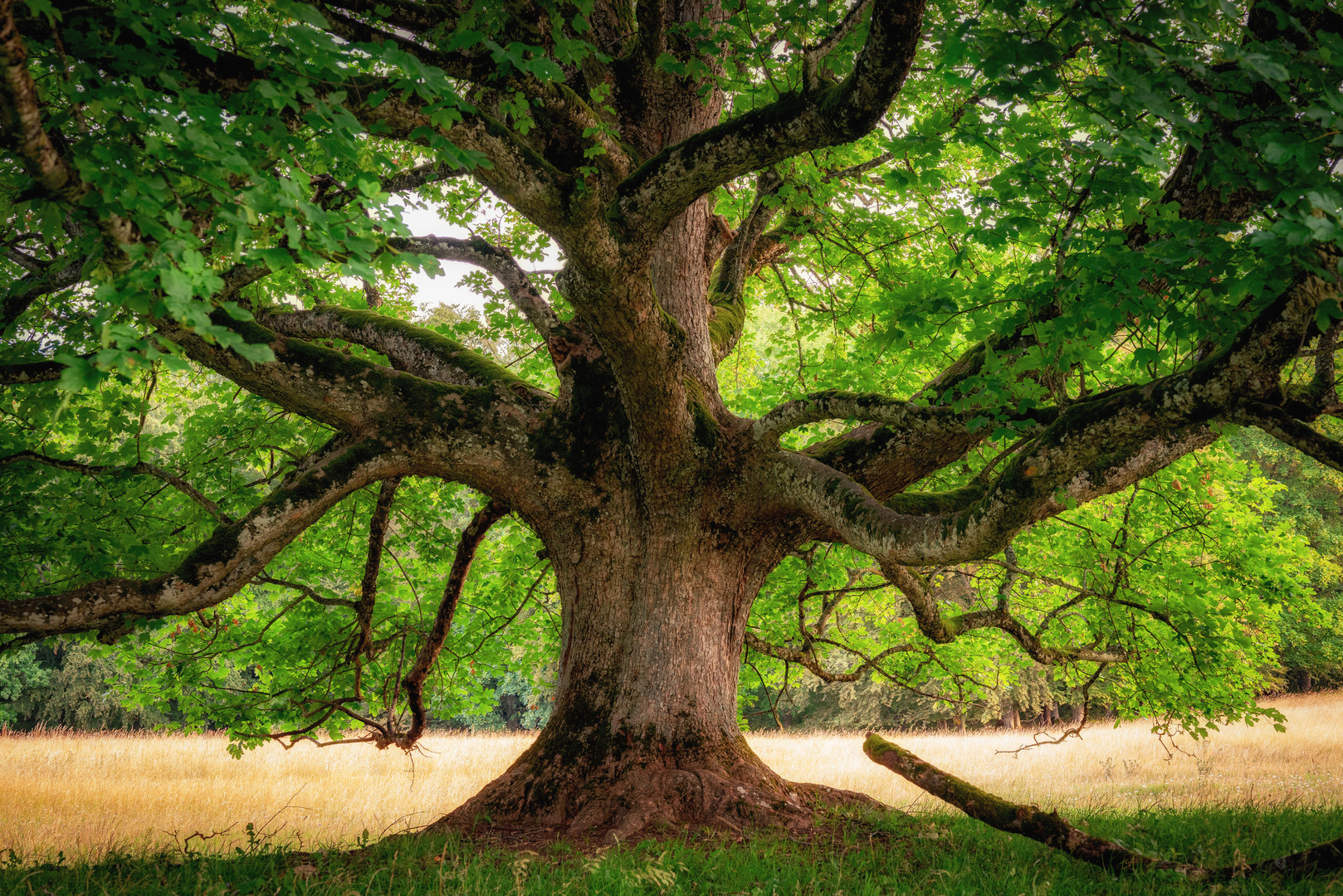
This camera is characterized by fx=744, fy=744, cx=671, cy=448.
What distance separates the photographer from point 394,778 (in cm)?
1322

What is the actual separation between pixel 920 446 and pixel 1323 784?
9.73 metres

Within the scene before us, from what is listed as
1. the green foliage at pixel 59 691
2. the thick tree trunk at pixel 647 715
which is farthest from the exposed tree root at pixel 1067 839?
the green foliage at pixel 59 691

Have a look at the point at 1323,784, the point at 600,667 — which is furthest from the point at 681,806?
the point at 1323,784

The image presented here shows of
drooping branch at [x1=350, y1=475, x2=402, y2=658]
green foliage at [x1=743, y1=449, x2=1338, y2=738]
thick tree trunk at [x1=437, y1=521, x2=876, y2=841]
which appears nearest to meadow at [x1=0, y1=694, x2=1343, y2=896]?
thick tree trunk at [x1=437, y1=521, x2=876, y2=841]

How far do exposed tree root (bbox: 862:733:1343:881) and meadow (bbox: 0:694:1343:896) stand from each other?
0.42 feet

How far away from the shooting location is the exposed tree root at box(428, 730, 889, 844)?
15.7 feet

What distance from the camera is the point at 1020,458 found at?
4152mm

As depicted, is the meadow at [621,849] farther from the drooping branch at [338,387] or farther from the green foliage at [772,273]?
the drooping branch at [338,387]

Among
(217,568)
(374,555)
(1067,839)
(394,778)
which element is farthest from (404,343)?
(394,778)

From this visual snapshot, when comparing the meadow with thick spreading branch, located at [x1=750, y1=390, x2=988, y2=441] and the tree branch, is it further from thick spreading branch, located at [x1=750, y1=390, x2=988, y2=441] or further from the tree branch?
thick spreading branch, located at [x1=750, y1=390, x2=988, y2=441]

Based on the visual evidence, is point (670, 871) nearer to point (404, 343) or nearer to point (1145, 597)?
point (404, 343)

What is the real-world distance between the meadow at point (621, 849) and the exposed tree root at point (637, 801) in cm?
31

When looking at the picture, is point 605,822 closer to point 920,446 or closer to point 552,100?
point 920,446

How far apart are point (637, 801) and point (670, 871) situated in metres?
1.11
